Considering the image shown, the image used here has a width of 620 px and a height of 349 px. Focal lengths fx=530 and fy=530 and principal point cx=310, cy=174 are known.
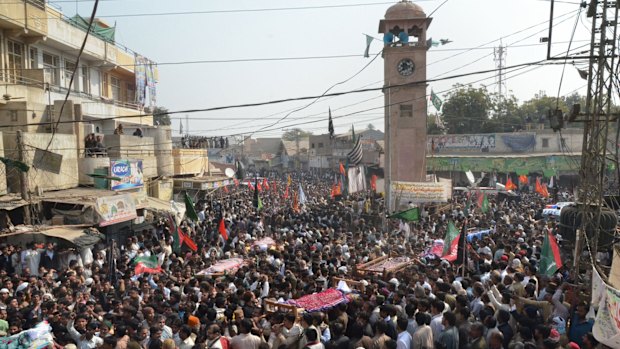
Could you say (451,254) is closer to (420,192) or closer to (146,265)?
(146,265)

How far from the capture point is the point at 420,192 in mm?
21688

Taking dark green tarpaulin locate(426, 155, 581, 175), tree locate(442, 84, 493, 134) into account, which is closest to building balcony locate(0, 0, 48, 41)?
dark green tarpaulin locate(426, 155, 581, 175)

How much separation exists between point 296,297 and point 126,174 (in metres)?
12.4

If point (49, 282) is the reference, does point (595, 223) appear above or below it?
above

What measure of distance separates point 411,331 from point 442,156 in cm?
3776

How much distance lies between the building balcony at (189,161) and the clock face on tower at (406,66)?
12147 mm

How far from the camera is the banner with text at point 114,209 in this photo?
15242 mm

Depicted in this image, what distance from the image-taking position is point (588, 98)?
30.5ft

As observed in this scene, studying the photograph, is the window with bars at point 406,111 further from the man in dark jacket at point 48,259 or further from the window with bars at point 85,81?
the man in dark jacket at point 48,259

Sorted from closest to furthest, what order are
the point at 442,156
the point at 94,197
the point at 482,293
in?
the point at 482,293 → the point at 94,197 → the point at 442,156

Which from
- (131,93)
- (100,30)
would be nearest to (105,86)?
(100,30)

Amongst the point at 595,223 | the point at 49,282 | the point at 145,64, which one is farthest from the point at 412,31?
Result: the point at 49,282

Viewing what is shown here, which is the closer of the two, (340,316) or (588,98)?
(340,316)

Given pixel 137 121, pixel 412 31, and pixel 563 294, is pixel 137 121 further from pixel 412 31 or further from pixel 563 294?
pixel 563 294
